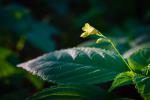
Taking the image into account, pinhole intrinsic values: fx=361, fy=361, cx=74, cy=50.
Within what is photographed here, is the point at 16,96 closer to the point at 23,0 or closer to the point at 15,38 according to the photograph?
the point at 15,38

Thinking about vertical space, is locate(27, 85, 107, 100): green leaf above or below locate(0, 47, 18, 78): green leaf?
below

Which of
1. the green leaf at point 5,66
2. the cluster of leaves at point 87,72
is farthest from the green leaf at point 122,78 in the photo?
the green leaf at point 5,66

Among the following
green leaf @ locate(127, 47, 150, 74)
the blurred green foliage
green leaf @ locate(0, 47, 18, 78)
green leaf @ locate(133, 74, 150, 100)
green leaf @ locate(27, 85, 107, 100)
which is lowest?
green leaf @ locate(133, 74, 150, 100)

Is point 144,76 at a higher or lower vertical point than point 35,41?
lower

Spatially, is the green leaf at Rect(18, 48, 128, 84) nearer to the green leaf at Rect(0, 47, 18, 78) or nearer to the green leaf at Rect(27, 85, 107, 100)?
the green leaf at Rect(27, 85, 107, 100)

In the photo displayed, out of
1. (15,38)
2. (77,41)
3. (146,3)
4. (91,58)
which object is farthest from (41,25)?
(91,58)

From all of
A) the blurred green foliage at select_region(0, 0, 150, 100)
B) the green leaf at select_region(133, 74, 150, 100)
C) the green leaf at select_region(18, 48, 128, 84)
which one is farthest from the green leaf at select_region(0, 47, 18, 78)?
the green leaf at select_region(133, 74, 150, 100)
